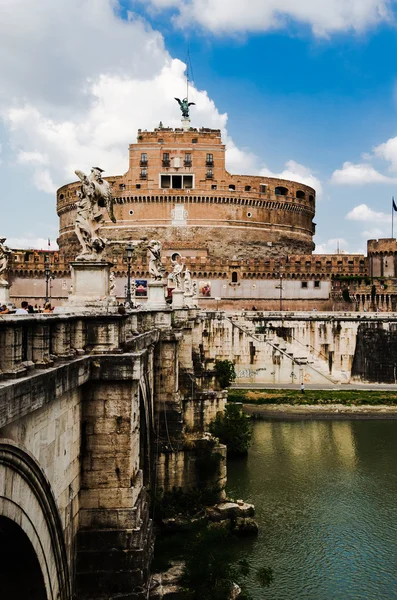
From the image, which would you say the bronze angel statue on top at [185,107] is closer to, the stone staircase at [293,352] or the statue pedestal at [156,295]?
the stone staircase at [293,352]

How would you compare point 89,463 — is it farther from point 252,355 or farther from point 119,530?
point 252,355

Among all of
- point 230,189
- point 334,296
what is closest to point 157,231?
point 230,189

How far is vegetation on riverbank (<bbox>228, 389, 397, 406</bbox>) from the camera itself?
40688mm

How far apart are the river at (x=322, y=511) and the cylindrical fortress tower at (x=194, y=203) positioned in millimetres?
46229

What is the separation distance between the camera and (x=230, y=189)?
257 feet

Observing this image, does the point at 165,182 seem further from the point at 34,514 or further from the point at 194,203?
the point at 34,514

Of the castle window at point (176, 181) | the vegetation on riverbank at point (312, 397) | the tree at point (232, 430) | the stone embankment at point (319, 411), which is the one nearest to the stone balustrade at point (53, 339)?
the tree at point (232, 430)

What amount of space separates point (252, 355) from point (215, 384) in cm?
1724

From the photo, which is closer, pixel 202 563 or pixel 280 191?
pixel 202 563

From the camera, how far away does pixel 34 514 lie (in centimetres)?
705

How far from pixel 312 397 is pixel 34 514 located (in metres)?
35.7

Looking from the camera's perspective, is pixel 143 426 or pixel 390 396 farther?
pixel 390 396

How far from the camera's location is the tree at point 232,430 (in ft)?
85.4

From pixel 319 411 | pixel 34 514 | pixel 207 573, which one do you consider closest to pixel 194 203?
pixel 319 411
